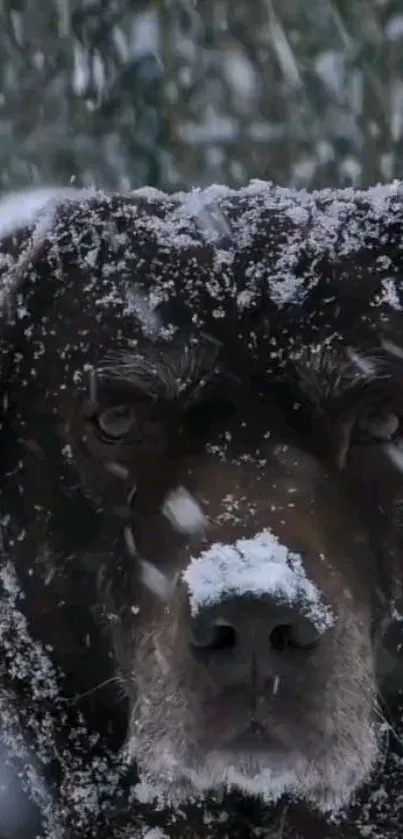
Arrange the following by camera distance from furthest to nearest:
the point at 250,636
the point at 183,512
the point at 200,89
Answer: the point at 200,89 < the point at 183,512 < the point at 250,636

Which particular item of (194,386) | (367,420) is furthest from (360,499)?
(194,386)

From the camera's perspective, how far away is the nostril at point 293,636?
251 centimetres

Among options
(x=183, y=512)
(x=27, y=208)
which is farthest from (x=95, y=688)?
(x=27, y=208)

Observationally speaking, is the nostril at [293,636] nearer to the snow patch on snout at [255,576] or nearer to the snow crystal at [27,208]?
the snow patch on snout at [255,576]

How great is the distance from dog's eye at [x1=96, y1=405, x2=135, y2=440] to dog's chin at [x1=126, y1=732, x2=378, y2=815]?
1.86 feet

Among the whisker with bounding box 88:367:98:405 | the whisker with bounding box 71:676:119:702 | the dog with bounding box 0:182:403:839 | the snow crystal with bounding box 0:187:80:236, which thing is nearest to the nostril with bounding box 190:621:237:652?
the dog with bounding box 0:182:403:839

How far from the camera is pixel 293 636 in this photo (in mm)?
2525

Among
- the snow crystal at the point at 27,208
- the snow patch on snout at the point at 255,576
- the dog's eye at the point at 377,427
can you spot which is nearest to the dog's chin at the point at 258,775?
the snow patch on snout at the point at 255,576

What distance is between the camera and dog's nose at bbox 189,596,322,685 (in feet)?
8.09

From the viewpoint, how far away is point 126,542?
9.70ft

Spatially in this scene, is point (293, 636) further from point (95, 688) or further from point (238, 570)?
point (95, 688)

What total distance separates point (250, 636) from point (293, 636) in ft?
0.28

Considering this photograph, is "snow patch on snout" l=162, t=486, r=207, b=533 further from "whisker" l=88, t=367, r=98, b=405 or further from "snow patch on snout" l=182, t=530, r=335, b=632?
"whisker" l=88, t=367, r=98, b=405

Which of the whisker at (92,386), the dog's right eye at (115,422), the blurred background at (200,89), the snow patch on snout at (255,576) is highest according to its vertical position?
the blurred background at (200,89)
